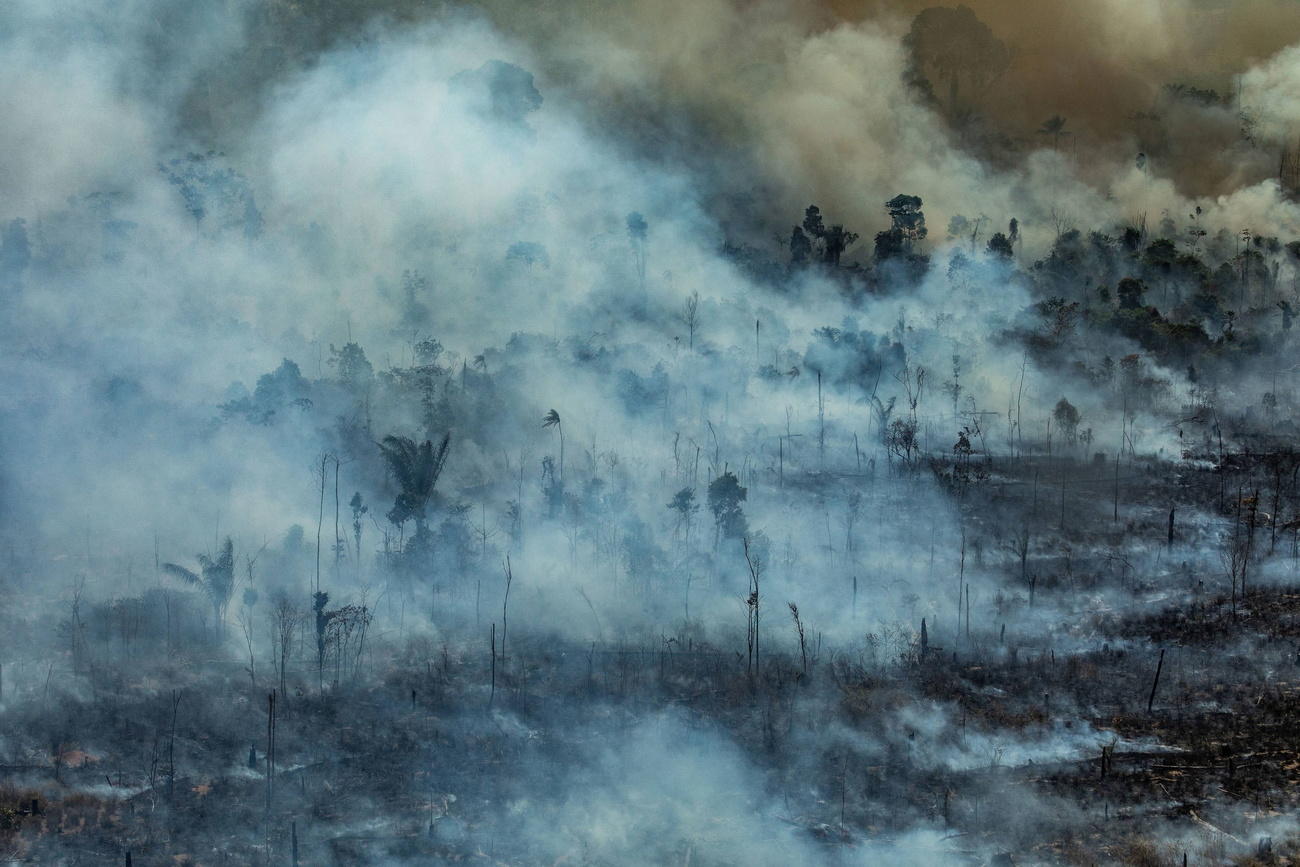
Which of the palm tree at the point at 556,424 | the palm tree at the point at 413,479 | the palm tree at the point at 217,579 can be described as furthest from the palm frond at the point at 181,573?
the palm tree at the point at 556,424

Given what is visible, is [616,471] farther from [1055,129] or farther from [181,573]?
[1055,129]

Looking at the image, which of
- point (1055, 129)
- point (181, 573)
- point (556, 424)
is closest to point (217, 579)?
point (181, 573)

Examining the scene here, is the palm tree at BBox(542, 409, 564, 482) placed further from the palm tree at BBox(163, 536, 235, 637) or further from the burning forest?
the palm tree at BBox(163, 536, 235, 637)

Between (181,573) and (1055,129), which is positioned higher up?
(1055,129)

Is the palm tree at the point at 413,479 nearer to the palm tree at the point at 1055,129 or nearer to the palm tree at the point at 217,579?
the palm tree at the point at 217,579

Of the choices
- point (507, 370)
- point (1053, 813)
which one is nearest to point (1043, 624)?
point (1053, 813)

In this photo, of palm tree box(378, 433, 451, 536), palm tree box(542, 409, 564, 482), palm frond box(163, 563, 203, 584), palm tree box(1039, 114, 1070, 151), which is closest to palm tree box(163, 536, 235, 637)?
palm frond box(163, 563, 203, 584)
